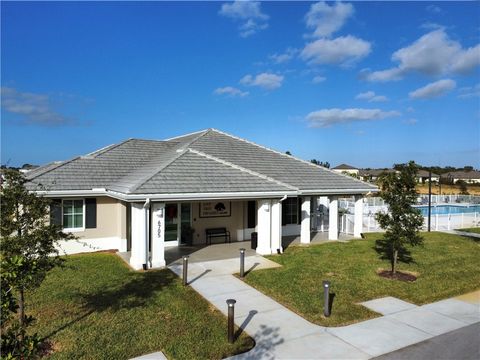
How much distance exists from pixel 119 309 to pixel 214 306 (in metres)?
2.43

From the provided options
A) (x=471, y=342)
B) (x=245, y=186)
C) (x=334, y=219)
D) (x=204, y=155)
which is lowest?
(x=471, y=342)

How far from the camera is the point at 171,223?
16.8m

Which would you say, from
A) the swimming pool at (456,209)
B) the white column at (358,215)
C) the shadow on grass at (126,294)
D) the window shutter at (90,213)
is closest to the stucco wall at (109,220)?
the window shutter at (90,213)

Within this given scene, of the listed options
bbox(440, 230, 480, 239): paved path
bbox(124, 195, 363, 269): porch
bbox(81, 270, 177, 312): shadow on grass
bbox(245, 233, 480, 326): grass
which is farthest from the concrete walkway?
bbox(440, 230, 480, 239): paved path

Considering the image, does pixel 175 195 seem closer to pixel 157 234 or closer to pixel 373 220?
pixel 157 234

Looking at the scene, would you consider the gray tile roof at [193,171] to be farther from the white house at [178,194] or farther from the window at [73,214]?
the window at [73,214]

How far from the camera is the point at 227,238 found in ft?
58.8

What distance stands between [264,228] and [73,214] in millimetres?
8336

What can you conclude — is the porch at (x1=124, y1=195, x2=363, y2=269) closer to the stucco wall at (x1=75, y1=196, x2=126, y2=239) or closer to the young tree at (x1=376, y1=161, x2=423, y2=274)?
the stucco wall at (x1=75, y1=196, x2=126, y2=239)

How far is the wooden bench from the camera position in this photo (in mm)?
17375

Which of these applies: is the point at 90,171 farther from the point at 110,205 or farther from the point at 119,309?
the point at 119,309

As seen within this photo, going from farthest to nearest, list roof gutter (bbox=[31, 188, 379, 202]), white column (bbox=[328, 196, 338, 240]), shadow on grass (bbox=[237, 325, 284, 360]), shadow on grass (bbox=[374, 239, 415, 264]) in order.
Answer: white column (bbox=[328, 196, 338, 240]), shadow on grass (bbox=[374, 239, 415, 264]), roof gutter (bbox=[31, 188, 379, 202]), shadow on grass (bbox=[237, 325, 284, 360])

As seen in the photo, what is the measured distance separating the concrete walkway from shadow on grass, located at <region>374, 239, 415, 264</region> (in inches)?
156

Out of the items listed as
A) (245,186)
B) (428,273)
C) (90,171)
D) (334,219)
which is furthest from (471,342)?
(90,171)
